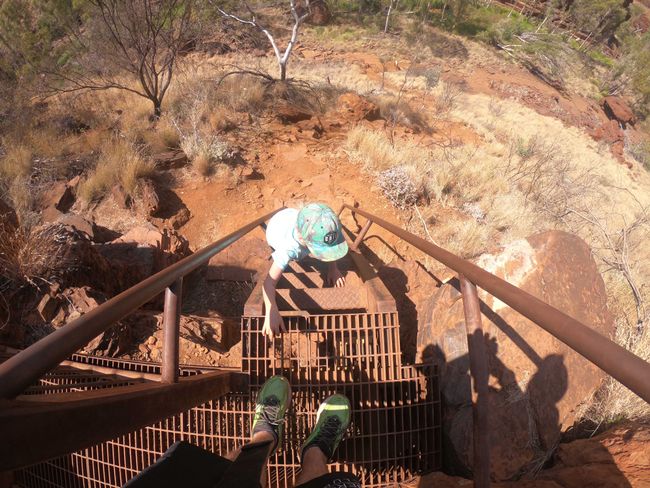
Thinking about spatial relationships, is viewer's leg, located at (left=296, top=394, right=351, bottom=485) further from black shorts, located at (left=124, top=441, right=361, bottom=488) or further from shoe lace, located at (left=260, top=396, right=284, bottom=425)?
black shorts, located at (left=124, top=441, right=361, bottom=488)

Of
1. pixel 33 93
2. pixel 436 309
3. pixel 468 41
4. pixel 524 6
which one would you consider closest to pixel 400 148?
pixel 436 309

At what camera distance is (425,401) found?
97.7 inches

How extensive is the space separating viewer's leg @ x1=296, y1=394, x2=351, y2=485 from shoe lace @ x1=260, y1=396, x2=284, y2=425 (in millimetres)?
219

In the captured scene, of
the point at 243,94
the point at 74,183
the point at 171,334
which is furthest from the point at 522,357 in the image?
the point at 243,94

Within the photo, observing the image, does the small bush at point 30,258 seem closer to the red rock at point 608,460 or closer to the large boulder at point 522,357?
the large boulder at point 522,357

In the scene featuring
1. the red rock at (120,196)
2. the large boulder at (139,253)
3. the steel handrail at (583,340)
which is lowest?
the steel handrail at (583,340)

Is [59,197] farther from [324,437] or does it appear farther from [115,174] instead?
[324,437]

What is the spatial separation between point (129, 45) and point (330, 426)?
783 cm

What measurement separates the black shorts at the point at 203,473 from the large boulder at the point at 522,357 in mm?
1146

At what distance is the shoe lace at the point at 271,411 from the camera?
215 centimetres

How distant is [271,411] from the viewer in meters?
2.16

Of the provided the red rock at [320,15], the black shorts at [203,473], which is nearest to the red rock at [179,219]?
the black shorts at [203,473]

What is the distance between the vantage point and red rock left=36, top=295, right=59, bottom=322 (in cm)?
317

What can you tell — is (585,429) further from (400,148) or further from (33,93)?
(33,93)
